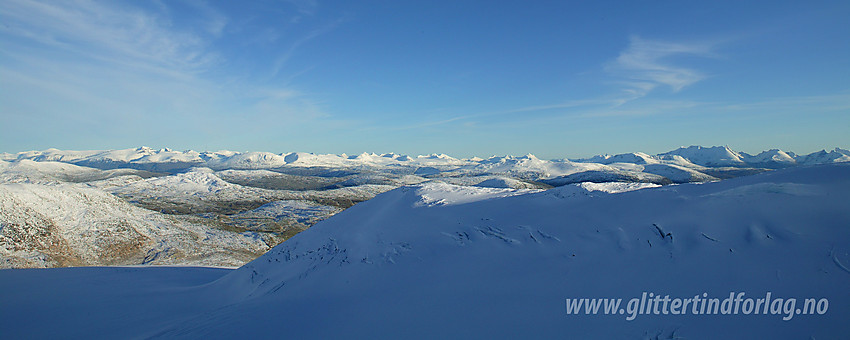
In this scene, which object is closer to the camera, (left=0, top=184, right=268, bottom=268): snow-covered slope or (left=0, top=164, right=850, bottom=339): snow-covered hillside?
(left=0, top=164, right=850, bottom=339): snow-covered hillside

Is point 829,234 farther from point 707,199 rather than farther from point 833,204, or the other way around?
point 707,199

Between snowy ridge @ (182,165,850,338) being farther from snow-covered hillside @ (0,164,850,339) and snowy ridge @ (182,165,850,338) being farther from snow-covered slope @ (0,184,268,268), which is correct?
snow-covered slope @ (0,184,268,268)

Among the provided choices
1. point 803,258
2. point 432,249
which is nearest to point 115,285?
point 432,249

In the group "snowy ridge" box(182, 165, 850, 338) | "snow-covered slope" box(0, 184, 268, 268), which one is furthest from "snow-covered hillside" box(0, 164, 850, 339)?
"snow-covered slope" box(0, 184, 268, 268)

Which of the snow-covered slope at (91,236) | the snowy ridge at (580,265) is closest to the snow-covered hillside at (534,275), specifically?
the snowy ridge at (580,265)

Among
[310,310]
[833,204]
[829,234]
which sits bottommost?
[310,310]

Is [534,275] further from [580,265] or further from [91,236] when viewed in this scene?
[91,236]

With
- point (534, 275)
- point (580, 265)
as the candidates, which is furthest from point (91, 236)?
point (580, 265)

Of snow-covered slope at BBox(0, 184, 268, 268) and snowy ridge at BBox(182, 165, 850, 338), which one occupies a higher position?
snowy ridge at BBox(182, 165, 850, 338)
